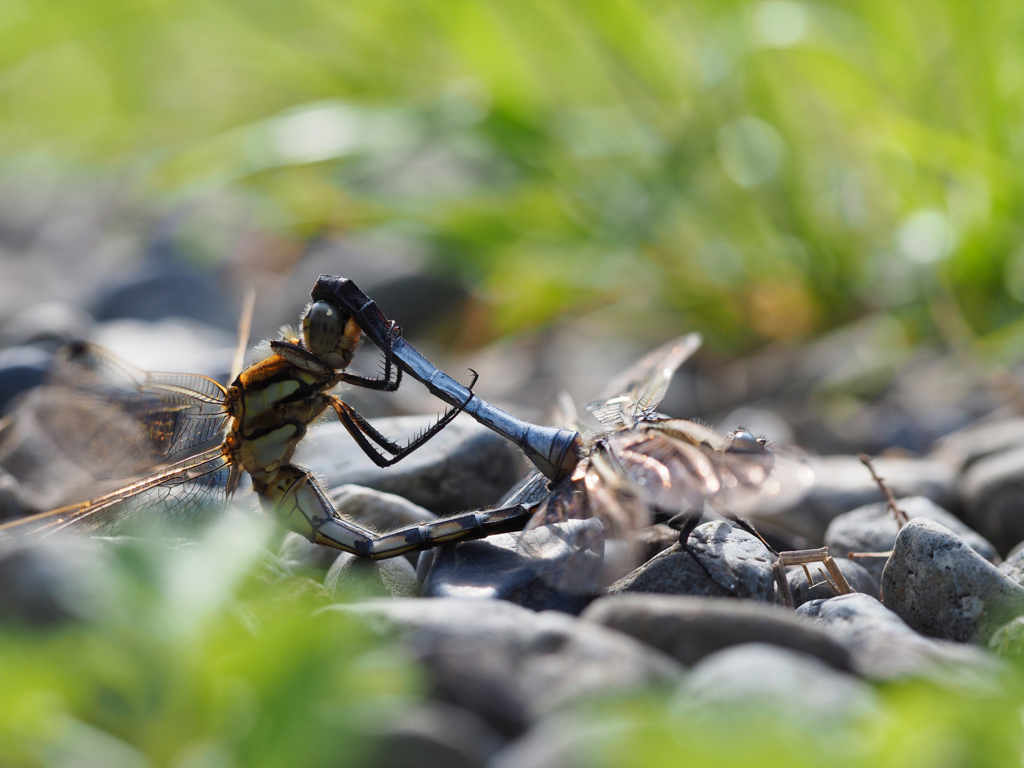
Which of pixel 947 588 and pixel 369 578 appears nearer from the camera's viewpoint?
pixel 947 588

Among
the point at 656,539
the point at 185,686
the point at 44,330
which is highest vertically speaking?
the point at 44,330

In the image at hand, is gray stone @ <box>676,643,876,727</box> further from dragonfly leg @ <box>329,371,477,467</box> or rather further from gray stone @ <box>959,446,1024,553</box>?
gray stone @ <box>959,446,1024,553</box>

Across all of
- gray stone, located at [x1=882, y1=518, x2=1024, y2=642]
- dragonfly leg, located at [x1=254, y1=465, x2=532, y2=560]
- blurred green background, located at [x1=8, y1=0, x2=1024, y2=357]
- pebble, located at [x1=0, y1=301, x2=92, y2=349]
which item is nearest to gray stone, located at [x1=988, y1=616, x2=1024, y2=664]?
gray stone, located at [x1=882, y1=518, x2=1024, y2=642]

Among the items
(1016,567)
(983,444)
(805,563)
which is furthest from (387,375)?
(983,444)

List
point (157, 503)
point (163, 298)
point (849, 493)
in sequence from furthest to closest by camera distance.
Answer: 1. point (163, 298)
2. point (849, 493)
3. point (157, 503)

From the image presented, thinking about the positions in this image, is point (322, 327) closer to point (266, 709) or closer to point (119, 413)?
point (119, 413)

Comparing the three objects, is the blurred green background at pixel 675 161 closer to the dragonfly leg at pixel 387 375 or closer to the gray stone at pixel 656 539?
the gray stone at pixel 656 539

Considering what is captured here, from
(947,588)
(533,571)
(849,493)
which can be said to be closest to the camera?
(947,588)
